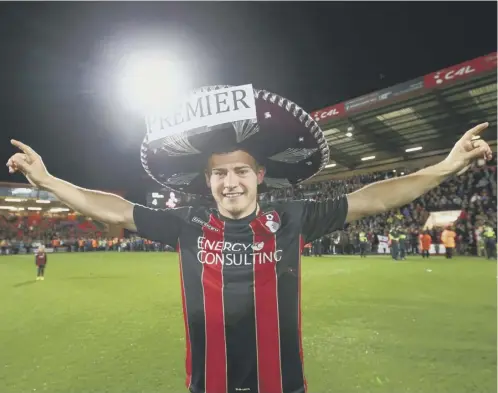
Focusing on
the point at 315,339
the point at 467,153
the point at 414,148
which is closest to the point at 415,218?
the point at 414,148

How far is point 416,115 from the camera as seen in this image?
24734mm

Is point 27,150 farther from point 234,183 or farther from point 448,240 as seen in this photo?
point 448,240

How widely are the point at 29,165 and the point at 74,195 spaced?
0.91ft

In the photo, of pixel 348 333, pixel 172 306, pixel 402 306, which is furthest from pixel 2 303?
pixel 402 306

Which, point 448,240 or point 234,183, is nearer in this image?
point 234,183

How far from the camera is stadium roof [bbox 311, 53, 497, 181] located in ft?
67.2

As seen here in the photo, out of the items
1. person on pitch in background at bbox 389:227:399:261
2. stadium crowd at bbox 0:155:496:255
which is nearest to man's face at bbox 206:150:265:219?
stadium crowd at bbox 0:155:496:255

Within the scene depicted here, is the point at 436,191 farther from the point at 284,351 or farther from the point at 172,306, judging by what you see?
the point at 284,351

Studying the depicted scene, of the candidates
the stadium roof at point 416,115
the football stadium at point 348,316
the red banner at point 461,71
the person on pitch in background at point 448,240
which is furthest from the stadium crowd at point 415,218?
the red banner at point 461,71

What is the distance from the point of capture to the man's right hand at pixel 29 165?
2.31 metres

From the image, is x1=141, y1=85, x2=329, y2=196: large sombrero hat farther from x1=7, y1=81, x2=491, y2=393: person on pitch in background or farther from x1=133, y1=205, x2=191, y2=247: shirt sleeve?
x1=133, y1=205, x2=191, y2=247: shirt sleeve

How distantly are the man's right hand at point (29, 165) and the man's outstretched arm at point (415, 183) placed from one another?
1702mm

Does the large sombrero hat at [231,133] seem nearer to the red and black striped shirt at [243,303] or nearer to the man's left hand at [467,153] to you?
the red and black striped shirt at [243,303]

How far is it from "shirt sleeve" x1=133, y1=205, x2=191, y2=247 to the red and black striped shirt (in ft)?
0.32
